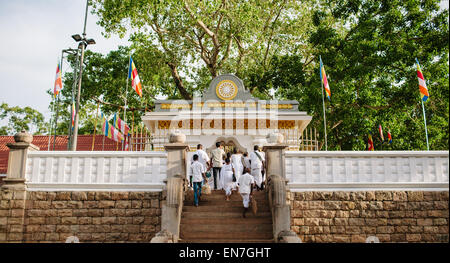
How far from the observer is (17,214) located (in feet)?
30.8

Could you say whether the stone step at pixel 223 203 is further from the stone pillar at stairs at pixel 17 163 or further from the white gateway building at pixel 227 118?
the white gateway building at pixel 227 118

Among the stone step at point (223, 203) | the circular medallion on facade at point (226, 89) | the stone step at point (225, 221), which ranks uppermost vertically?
the circular medallion on facade at point (226, 89)

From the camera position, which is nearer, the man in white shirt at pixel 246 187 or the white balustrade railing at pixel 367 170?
the man in white shirt at pixel 246 187

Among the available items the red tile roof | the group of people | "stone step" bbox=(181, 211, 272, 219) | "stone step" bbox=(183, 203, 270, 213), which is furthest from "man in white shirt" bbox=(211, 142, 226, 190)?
the red tile roof

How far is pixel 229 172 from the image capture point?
9836mm

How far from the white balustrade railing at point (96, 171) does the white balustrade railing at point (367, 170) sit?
3492 millimetres

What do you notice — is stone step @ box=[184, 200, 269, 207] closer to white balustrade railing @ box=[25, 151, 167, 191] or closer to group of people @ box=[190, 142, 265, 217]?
group of people @ box=[190, 142, 265, 217]

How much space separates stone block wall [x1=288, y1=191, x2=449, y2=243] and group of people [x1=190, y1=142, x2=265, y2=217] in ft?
3.77

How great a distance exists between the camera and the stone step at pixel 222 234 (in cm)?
865

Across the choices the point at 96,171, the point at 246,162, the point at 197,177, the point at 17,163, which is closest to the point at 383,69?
the point at 246,162

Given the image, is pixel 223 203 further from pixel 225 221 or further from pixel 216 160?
pixel 216 160

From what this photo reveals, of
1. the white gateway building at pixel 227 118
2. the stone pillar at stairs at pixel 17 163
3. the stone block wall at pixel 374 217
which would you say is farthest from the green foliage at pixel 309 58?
the stone pillar at stairs at pixel 17 163

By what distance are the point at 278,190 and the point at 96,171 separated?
4602mm

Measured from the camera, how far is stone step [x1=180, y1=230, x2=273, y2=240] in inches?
340
